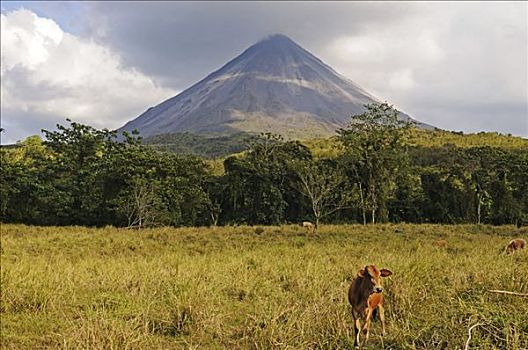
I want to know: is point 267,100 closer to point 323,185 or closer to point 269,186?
point 269,186

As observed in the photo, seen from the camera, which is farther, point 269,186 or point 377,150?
point 269,186

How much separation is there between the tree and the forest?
7cm

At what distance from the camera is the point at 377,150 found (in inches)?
1250

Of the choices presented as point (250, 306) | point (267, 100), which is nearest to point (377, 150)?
point (250, 306)

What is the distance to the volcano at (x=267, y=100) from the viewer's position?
5251 inches

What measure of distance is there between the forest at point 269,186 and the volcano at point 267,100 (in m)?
78.0

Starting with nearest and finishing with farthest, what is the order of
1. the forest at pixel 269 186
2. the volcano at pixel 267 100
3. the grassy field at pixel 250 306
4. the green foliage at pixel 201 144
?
the grassy field at pixel 250 306 → the forest at pixel 269 186 → the green foliage at pixel 201 144 → the volcano at pixel 267 100

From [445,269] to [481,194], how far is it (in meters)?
27.1

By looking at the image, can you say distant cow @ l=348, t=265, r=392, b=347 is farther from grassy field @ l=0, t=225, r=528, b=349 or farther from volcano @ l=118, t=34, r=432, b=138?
volcano @ l=118, t=34, r=432, b=138

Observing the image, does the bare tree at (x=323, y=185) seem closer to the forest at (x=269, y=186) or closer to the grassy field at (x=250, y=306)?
the forest at (x=269, y=186)

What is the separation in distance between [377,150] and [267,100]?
415 feet

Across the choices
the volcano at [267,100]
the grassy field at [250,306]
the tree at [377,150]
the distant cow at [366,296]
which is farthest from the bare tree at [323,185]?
the volcano at [267,100]

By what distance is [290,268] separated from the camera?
29.8 feet

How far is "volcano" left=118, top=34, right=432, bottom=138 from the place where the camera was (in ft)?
438
